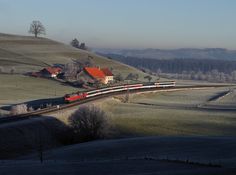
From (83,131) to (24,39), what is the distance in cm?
14122

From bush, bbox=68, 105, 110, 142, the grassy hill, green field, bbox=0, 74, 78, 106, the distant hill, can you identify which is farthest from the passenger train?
the distant hill

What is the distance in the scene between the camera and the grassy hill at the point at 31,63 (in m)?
85.7

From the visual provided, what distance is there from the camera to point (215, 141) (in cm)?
3744

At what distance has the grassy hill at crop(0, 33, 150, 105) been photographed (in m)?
85.7

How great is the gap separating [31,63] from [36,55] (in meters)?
16.0

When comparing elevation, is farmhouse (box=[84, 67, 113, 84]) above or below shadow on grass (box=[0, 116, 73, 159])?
above

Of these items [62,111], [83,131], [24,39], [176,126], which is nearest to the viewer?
[83,131]

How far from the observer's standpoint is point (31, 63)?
140 metres

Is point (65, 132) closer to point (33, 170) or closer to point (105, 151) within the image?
point (105, 151)

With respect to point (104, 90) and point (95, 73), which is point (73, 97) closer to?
point (104, 90)

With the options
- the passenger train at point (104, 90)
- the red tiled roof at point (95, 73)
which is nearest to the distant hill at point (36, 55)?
the red tiled roof at point (95, 73)

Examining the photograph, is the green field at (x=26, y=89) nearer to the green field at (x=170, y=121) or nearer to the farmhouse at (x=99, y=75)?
the farmhouse at (x=99, y=75)

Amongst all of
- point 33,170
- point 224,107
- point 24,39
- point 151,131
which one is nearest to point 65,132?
point 151,131

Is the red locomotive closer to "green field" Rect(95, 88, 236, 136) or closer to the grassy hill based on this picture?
"green field" Rect(95, 88, 236, 136)
